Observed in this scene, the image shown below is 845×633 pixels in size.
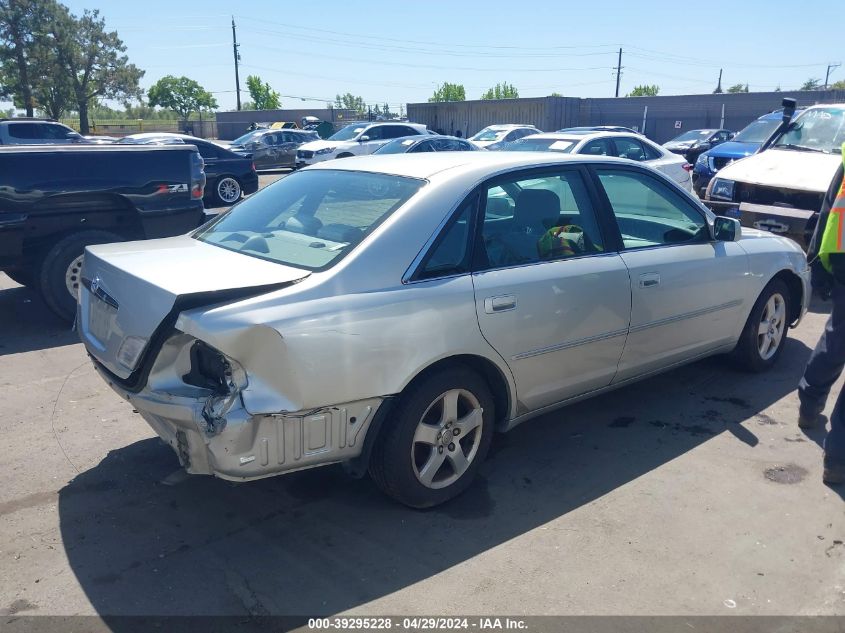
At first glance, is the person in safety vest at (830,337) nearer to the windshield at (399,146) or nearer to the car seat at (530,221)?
the car seat at (530,221)

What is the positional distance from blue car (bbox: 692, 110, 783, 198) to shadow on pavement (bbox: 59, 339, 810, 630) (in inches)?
439

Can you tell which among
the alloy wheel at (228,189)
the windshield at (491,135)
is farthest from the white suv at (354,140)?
the alloy wheel at (228,189)

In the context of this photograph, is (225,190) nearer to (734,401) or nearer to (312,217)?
(312,217)

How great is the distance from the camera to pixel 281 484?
3.80 m

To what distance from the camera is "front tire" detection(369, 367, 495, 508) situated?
3.24 metres

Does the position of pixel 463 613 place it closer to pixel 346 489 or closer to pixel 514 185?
pixel 346 489

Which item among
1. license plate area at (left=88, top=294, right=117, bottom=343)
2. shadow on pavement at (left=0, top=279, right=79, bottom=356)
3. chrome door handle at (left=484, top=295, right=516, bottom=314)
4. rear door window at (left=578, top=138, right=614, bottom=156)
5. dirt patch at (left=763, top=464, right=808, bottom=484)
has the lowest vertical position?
dirt patch at (left=763, top=464, right=808, bottom=484)

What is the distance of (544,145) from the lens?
11758 millimetres

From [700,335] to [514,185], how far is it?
1800 mm

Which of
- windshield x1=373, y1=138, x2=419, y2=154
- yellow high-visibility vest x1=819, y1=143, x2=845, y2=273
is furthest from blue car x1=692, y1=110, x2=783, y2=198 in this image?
yellow high-visibility vest x1=819, y1=143, x2=845, y2=273

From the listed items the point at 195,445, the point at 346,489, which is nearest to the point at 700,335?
the point at 346,489

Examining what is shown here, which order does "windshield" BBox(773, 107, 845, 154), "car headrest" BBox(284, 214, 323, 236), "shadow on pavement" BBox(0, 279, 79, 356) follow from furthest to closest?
1. "windshield" BBox(773, 107, 845, 154)
2. "shadow on pavement" BBox(0, 279, 79, 356)
3. "car headrest" BBox(284, 214, 323, 236)

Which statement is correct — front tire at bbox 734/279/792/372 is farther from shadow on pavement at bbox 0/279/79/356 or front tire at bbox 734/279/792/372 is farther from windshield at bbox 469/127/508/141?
windshield at bbox 469/127/508/141

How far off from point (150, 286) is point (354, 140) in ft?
66.4
